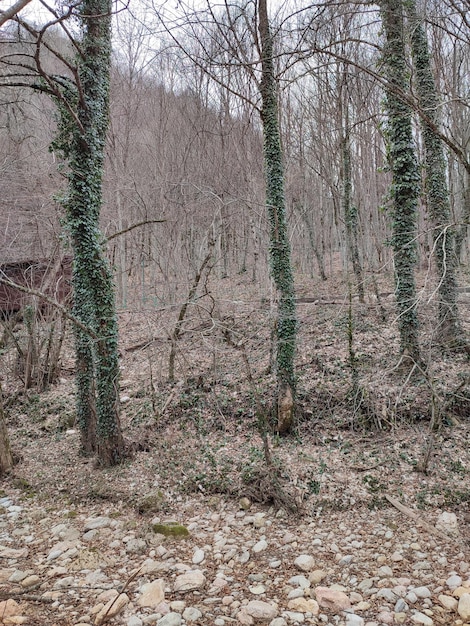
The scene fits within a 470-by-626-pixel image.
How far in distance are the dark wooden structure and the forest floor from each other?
7.79ft

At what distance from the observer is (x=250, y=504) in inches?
169

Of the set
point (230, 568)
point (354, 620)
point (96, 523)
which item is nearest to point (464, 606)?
point (354, 620)

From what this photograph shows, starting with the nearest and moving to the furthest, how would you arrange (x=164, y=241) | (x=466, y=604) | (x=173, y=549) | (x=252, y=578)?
(x=466, y=604) < (x=252, y=578) < (x=173, y=549) < (x=164, y=241)

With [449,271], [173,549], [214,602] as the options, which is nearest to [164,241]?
[449,271]

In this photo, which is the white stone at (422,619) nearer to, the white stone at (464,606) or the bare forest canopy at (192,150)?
the white stone at (464,606)

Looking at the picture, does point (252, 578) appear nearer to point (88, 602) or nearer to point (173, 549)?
point (173, 549)

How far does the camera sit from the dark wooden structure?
24.9ft

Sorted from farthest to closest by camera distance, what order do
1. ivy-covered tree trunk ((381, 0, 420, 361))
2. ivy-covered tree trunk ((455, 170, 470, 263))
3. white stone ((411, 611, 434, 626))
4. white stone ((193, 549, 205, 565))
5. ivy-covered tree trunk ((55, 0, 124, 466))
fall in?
ivy-covered tree trunk ((381, 0, 420, 361))
ivy-covered tree trunk ((55, 0, 124, 466))
ivy-covered tree trunk ((455, 170, 470, 263))
white stone ((193, 549, 205, 565))
white stone ((411, 611, 434, 626))

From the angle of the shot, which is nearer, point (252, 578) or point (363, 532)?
point (252, 578)

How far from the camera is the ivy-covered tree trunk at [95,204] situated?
4.93m

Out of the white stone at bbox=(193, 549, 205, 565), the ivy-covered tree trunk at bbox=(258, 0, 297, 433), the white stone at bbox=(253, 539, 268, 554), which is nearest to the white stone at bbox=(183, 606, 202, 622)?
the white stone at bbox=(193, 549, 205, 565)

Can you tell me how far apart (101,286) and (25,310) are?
13.5ft

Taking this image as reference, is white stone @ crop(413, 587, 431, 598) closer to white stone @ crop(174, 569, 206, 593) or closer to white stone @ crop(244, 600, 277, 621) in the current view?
white stone @ crop(244, 600, 277, 621)

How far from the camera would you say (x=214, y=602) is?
2.89 metres
